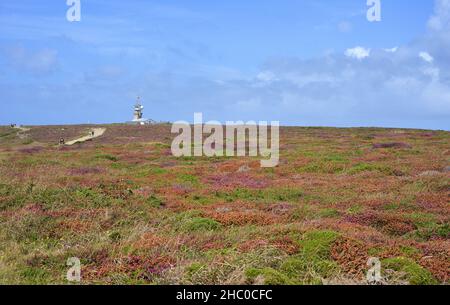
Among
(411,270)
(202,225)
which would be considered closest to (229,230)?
(202,225)

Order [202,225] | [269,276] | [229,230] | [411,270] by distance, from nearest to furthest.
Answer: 1. [269,276]
2. [411,270]
3. [229,230]
4. [202,225]

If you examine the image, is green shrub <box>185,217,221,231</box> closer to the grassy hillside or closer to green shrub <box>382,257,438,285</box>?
the grassy hillside

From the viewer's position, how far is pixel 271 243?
34.1 feet

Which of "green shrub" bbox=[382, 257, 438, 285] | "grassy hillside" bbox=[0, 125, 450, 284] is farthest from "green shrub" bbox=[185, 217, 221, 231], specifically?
"green shrub" bbox=[382, 257, 438, 285]

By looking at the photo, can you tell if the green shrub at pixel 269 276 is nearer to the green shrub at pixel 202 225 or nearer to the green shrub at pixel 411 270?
the green shrub at pixel 411 270

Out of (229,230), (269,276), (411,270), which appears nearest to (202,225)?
(229,230)

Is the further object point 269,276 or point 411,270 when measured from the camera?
point 411,270

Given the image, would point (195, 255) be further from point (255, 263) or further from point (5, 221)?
point (5, 221)

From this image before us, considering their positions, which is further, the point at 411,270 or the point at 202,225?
the point at 202,225

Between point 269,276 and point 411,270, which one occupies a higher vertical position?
point 269,276

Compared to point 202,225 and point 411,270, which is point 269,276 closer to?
point 411,270

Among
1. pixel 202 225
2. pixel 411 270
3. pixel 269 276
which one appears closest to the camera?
pixel 269 276

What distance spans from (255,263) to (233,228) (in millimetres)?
4076

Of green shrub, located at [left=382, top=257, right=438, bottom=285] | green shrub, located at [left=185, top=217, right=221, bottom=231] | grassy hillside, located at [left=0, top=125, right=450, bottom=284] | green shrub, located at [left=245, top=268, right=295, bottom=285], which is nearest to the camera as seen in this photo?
green shrub, located at [left=245, top=268, right=295, bottom=285]
